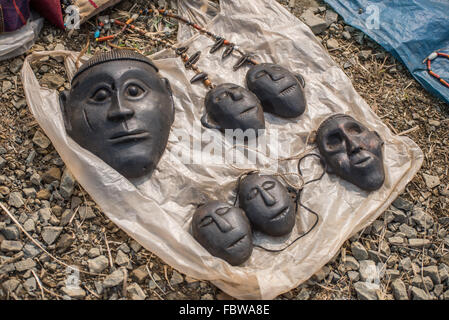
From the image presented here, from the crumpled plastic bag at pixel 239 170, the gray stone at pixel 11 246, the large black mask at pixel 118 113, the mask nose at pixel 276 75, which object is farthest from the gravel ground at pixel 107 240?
the mask nose at pixel 276 75

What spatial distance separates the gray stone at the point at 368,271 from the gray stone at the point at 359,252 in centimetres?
3

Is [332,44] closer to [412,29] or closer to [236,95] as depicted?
[412,29]

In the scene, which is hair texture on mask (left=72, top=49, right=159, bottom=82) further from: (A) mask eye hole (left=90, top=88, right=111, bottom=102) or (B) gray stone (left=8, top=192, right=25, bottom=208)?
(B) gray stone (left=8, top=192, right=25, bottom=208)

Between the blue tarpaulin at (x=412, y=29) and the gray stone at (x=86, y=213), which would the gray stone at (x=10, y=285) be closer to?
the gray stone at (x=86, y=213)

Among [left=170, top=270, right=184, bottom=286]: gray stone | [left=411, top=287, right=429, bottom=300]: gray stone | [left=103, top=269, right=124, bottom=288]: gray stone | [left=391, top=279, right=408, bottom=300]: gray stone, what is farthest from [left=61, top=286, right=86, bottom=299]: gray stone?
[left=411, top=287, right=429, bottom=300]: gray stone

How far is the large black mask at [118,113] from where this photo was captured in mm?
2666

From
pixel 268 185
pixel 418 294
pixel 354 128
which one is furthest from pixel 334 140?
pixel 418 294

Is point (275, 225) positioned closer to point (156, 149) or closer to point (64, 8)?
point (156, 149)

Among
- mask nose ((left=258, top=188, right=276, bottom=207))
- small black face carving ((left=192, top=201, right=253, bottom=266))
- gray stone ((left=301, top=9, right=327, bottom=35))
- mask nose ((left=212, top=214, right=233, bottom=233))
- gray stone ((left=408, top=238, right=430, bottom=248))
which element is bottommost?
gray stone ((left=408, top=238, right=430, bottom=248))

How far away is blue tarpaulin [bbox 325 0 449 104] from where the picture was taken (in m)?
3.65

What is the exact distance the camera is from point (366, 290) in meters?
2.68

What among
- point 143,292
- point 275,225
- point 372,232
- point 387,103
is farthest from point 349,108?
point 143,292

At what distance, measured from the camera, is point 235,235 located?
253 centimetres
